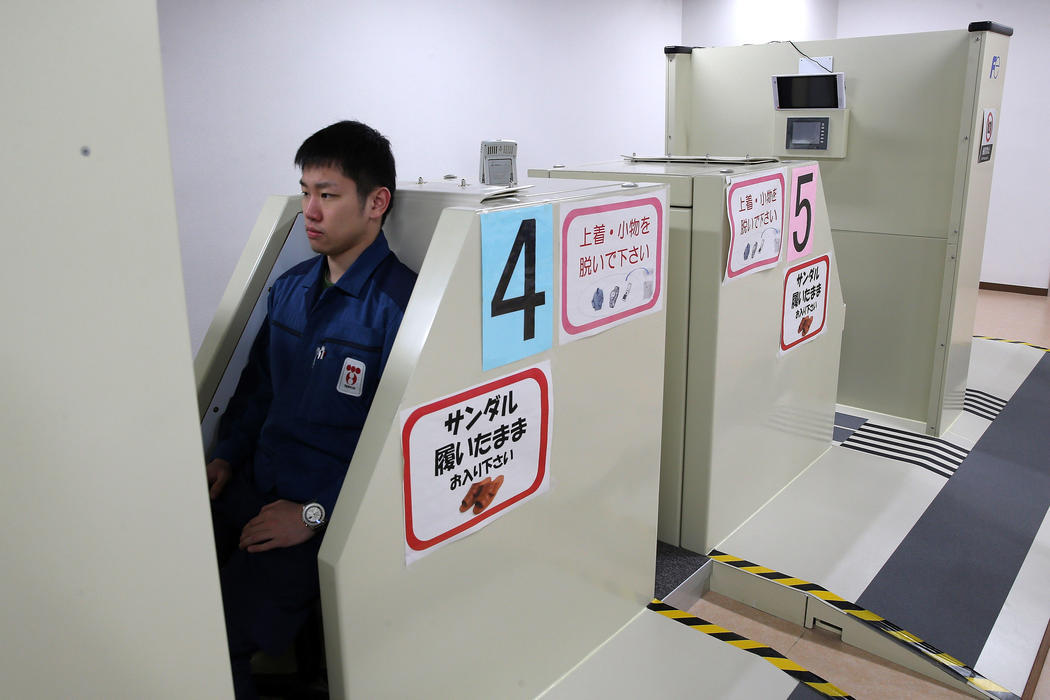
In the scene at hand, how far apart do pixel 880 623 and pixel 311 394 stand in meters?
1.80

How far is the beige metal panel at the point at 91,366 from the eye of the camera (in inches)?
31.1

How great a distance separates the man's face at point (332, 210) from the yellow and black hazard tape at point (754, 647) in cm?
142

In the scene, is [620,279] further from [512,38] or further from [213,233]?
[512,38]

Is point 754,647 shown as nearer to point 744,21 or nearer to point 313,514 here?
point 313,514

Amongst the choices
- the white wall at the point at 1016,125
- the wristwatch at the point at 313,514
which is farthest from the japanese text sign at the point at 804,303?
the white wall at the point at 1016,125

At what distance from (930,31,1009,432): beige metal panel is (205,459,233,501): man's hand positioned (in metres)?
3.13

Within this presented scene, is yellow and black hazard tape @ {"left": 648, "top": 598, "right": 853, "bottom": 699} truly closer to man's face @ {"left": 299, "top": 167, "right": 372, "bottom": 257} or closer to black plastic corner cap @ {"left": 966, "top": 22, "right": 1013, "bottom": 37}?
man's face @ {"left": 299, "top": 167, "right": 372, "bottom": 257}

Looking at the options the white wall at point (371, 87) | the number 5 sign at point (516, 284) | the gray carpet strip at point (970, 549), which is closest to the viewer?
the number 5 sign at point (516, 284)

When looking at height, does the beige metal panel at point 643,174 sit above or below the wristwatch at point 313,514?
above

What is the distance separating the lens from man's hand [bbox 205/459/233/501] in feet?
6.34

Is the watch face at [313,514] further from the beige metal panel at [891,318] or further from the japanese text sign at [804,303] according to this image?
the beige metal panel at [891,318]

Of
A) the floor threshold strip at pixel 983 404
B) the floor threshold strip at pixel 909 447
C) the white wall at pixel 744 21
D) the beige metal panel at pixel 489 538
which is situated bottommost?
the floor threshold strip at pixel 909 447

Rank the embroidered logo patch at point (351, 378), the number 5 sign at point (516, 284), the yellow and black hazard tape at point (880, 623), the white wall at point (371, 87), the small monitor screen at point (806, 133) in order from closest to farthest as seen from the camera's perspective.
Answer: the number 5 sign at point (516, 284), the embroidered logo patch at point (351, 378), the yellow and black hazard tape at point (880, 623), the white wall at point (371, 87), the small monitor screen at point (806, 133)

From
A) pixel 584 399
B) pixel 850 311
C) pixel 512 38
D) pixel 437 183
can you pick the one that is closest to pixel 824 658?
pixel 584 399
